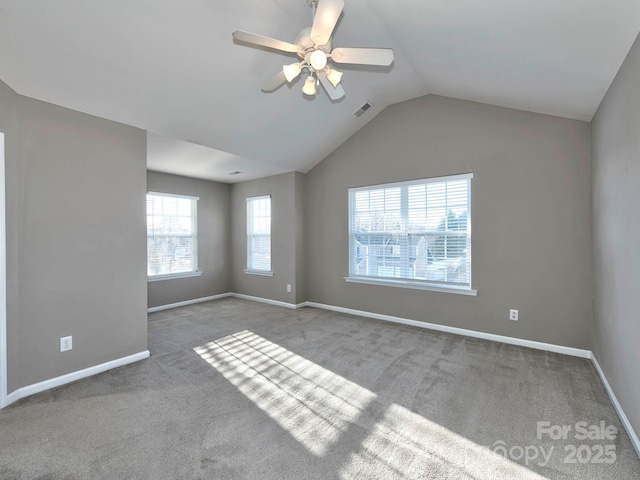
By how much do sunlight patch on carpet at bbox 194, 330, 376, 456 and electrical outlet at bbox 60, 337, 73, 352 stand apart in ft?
3.67

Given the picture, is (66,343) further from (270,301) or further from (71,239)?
(270,301)

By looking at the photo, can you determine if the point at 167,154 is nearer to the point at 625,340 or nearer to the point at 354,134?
the point at 354,134

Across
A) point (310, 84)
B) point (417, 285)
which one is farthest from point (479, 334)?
point (310, 84)

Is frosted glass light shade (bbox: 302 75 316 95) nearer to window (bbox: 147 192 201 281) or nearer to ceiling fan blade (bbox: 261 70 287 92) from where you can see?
ceiling fan blade (bbox: 261 70 287 92)

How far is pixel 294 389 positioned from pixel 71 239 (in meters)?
2.37

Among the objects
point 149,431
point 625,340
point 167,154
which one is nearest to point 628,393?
point 625,340

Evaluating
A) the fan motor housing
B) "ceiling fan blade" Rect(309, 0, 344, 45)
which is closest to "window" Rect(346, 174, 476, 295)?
the fan motor housing

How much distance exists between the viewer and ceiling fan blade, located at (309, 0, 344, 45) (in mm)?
1568

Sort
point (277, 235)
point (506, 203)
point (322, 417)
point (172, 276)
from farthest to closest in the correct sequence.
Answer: point (277, 235) → point (172, 276) → point (506, 203) → point (322, 417)

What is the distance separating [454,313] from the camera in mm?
3799

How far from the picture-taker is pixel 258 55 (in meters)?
2.69

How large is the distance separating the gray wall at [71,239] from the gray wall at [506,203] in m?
3.11

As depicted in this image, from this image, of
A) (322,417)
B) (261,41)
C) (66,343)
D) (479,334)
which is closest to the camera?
(261,41)

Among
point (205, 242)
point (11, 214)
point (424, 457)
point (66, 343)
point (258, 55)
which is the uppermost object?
point (258, 55)
